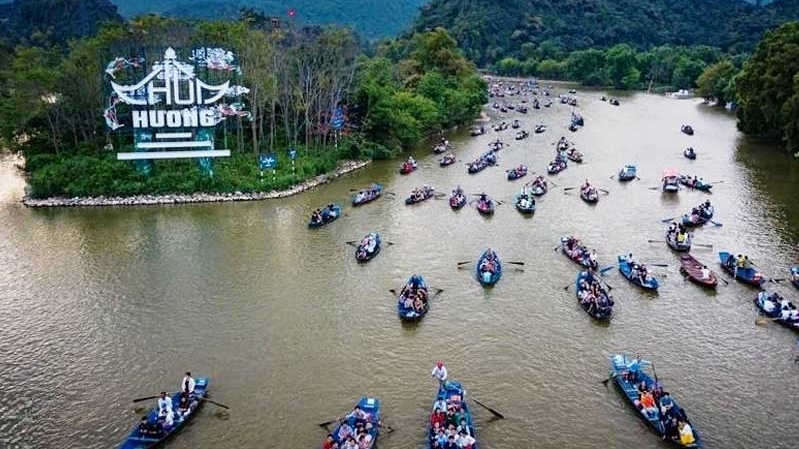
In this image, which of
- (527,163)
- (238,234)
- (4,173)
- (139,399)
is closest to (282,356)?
(139,399)

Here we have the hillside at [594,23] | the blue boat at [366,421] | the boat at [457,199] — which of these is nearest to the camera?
the blue boat at [366,421]

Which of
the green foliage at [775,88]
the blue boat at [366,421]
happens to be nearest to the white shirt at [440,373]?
the blue boat at [366,421]

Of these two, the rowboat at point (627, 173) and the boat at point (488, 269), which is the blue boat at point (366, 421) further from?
the rowboat at point (627, 173)

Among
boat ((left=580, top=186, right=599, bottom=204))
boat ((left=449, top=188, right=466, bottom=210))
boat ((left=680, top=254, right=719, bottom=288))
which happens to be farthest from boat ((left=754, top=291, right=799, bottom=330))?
boat ((left=449, top=188, right=466, bottom=210))

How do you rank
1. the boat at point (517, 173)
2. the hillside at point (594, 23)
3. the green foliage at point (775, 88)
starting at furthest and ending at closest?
the hillside at point (594, 23) → the green foliage at point (775, 88) → the boat at point (517, 173)

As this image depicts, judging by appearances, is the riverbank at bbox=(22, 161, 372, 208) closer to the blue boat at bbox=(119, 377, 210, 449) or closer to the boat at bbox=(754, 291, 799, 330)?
the blue boat at bbox=(119, 377, 210, 449)

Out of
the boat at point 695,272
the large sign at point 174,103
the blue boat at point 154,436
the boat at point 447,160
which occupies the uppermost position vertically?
the large sign at point 174,103

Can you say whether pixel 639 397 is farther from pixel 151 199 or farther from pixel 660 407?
pixel 151 199
